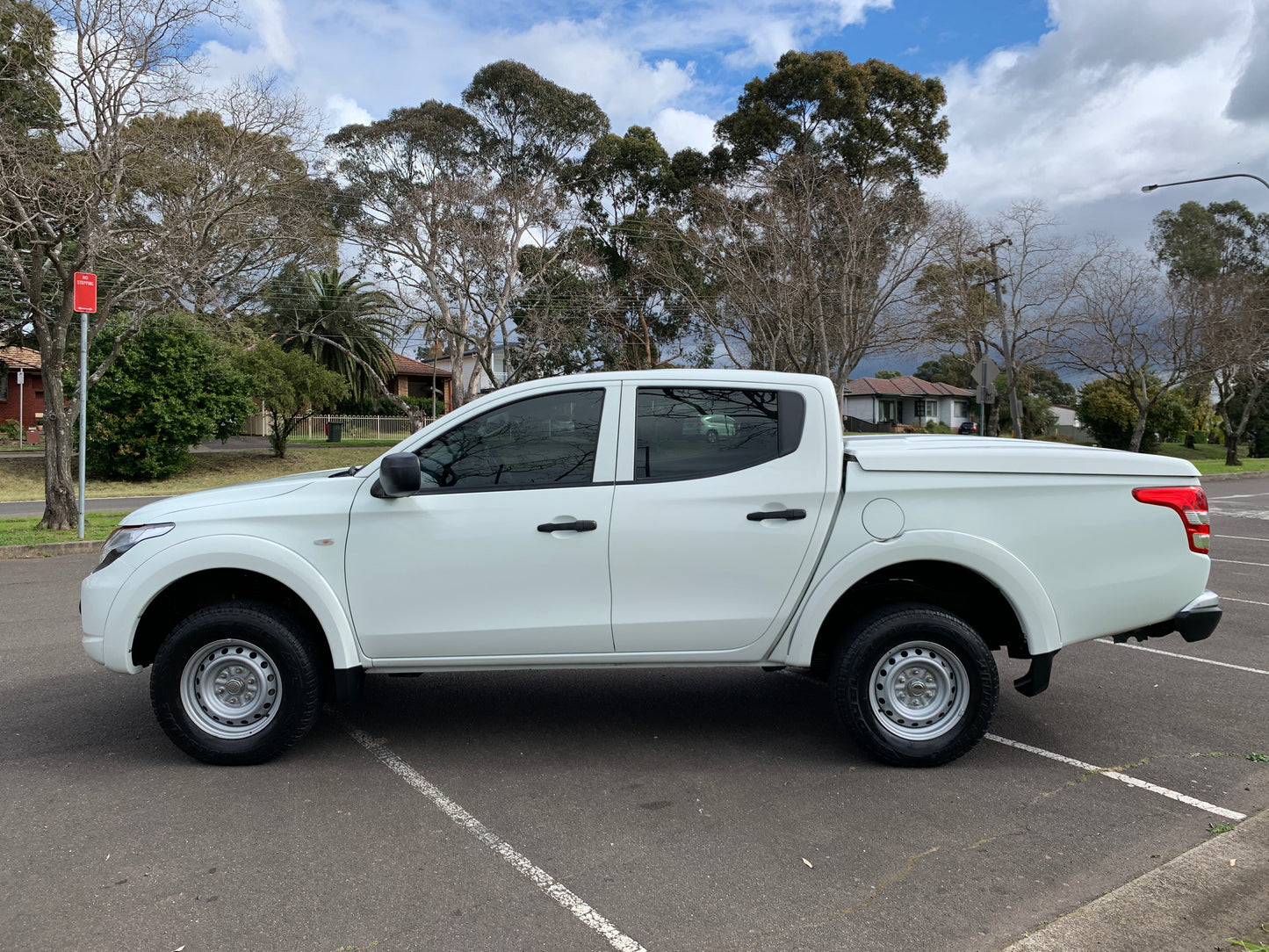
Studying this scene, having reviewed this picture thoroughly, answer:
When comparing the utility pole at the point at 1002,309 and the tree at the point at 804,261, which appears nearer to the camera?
the tree at the point at 804,261

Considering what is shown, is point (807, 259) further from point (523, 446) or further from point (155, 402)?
point (523, 446)

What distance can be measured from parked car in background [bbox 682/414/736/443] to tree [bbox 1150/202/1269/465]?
35.0 meters

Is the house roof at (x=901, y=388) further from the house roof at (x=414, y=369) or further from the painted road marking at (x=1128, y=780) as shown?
the painted road marking at (x=1128, y=780)

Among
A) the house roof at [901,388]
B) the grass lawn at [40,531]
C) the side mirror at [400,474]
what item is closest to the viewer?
the side mirror at [400,474]

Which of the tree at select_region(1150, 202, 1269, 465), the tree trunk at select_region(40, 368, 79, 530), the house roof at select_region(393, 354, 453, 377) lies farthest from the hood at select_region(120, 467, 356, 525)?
the house roof at select_region(393, 354, 453, 377)

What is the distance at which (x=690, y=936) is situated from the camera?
3.05 m

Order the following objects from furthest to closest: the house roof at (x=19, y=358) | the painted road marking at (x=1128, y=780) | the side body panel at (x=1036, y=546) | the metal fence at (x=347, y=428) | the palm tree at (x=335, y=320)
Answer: the metal fence at (x=347, y=428), the palm tree at (x=335, y=320), the house roof at (x=19, y=358), the side body panel at (x=1036, y=546), the painted road marking at (x=1128, y=780)

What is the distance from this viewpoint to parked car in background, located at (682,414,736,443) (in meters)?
4.58

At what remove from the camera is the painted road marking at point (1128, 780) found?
157 inches

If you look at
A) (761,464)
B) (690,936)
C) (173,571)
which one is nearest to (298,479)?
(173,571)

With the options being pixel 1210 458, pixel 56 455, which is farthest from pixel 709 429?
pixel 1210 458

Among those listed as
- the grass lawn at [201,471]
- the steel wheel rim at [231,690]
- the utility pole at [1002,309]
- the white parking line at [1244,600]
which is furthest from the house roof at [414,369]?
the steel wheel rim at [231,690]

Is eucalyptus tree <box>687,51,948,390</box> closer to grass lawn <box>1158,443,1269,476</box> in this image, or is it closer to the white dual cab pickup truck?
grass lawn <box>1158,443,1269,476</box>

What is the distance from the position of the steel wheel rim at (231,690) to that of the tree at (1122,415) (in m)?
48.3
